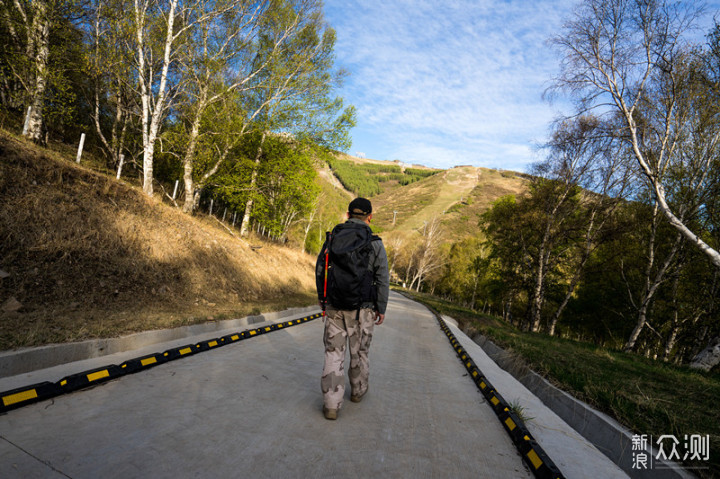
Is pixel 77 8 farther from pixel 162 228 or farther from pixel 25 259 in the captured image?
pixel 25 259

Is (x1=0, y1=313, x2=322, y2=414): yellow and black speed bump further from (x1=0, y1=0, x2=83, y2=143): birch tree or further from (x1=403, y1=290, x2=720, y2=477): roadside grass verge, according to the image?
(x1=0, y1=0, x2=83, y2=143): birch tree

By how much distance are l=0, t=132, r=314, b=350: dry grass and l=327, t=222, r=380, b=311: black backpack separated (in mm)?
3569

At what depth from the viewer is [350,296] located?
3.39 metres

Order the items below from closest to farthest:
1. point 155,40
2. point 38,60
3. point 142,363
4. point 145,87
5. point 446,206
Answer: point 142,363, point 38,60, point 145,87, point 155,40, point 446,206

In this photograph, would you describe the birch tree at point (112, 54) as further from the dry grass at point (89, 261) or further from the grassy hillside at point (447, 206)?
the grassy hillside at point (447, 206)

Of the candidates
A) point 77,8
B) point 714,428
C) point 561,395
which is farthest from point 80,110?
point 714,428

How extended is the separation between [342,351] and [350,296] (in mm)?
596

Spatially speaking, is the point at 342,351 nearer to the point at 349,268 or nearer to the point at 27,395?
the point at 349,268

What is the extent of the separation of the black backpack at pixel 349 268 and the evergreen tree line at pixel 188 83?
1152cm

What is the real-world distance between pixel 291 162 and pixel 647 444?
1769cm

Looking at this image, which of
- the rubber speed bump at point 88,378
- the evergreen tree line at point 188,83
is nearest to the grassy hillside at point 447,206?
the evergreen tree line at point 188,83

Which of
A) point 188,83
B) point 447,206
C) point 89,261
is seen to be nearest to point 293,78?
point 188,83

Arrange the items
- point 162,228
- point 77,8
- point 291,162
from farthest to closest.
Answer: point 291,162, point 77,8, point 162,228

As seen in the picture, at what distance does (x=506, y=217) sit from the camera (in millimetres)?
22094
